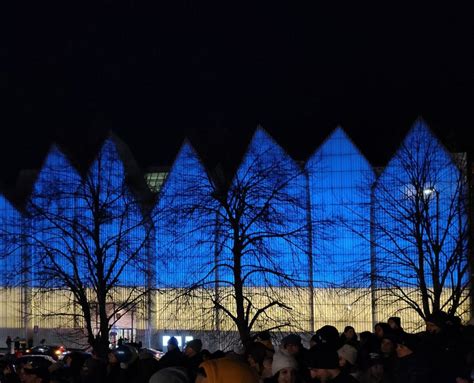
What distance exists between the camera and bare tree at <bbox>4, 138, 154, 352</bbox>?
45594mm

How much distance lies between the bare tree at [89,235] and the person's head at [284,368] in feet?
96.2

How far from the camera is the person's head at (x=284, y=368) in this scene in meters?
11.5

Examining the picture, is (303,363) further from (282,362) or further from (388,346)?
(388,346)

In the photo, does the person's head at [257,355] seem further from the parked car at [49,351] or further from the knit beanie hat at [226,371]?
the parked car at [49,351]

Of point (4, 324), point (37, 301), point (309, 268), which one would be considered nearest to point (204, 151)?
point (309, 268)

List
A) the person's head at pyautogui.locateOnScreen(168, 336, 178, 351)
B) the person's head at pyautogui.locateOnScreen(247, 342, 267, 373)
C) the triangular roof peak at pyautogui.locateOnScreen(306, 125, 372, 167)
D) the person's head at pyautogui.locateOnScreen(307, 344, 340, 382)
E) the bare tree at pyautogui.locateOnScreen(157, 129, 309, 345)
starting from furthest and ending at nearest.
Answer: the triangular roof peak at pyautogui.locateOnScreen(306, 125, 372, 167)
the bare tree at pyautogui.locateOnScreen(157, 129, 309, 345)
the person's head at pyautogui.locateOnScreen(168, 336, 178, 351)
the person's head at pyautogui.locateOnScreen(247, 342, 267, 373)
the person's head at pyautogui.locateOnScreen(307, 344, 340, 382)

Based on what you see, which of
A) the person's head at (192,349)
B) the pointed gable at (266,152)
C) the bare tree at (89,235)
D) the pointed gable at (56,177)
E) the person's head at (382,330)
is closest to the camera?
the person's head at (192,349)

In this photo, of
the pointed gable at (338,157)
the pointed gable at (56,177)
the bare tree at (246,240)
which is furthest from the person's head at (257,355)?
the pointed gable at (338,157)

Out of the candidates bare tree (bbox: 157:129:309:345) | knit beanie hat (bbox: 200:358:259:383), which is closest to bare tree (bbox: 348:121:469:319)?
bare tree (bbox: 157:129:309:345)

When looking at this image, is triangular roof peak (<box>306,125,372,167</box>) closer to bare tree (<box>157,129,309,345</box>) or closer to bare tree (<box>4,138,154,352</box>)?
bare tree (<box>157,129,309,345</box>)

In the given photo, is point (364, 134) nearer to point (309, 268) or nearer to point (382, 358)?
point (309, 268)

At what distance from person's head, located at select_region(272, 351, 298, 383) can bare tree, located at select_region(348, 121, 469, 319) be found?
34343mm

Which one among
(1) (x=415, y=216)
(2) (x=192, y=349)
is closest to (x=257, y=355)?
(2) (x=192, y=349)

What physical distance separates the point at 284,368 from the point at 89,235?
3699cm
